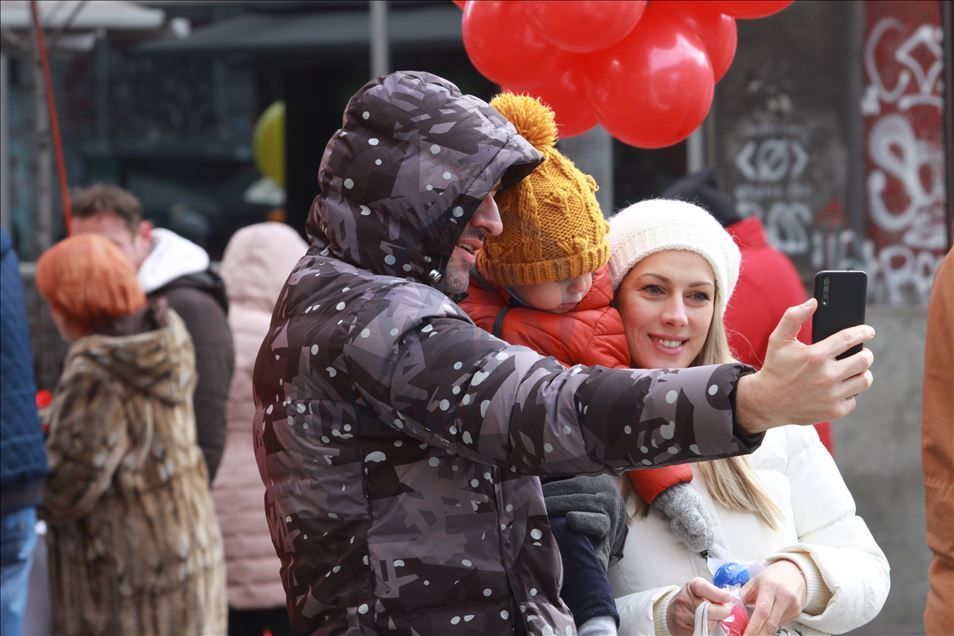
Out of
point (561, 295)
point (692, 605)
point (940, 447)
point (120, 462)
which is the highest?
point (561, 295)

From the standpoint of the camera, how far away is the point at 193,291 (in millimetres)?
5324

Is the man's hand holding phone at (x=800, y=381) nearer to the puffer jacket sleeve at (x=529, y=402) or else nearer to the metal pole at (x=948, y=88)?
the puffer jacket sleeve at (x=529, y=402)

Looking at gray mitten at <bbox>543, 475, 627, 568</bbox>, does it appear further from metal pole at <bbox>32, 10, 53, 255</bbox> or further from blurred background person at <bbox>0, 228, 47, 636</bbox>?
metal pole at <bbox>32, 10, 53, 255</bbox>

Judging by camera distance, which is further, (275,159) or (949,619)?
(275,159)

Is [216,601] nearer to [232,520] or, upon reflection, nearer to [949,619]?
[232,520]

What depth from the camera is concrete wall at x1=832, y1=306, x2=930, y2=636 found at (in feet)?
21.1

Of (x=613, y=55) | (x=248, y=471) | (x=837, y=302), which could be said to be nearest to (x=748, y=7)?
(x=613, y=55)

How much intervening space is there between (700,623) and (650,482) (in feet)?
1.03

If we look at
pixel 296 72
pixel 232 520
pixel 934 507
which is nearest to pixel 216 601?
pixel 232 520

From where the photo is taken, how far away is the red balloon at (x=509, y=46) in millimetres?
3607

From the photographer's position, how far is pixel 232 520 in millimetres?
5496

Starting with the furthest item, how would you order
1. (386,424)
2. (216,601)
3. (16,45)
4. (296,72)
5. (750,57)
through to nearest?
(296,72) < (16,45) < (750,57) < (216,601) < (386,424)

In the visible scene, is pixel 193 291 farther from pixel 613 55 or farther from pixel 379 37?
pixel 379 37

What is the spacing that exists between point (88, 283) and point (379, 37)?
2.76 meters
